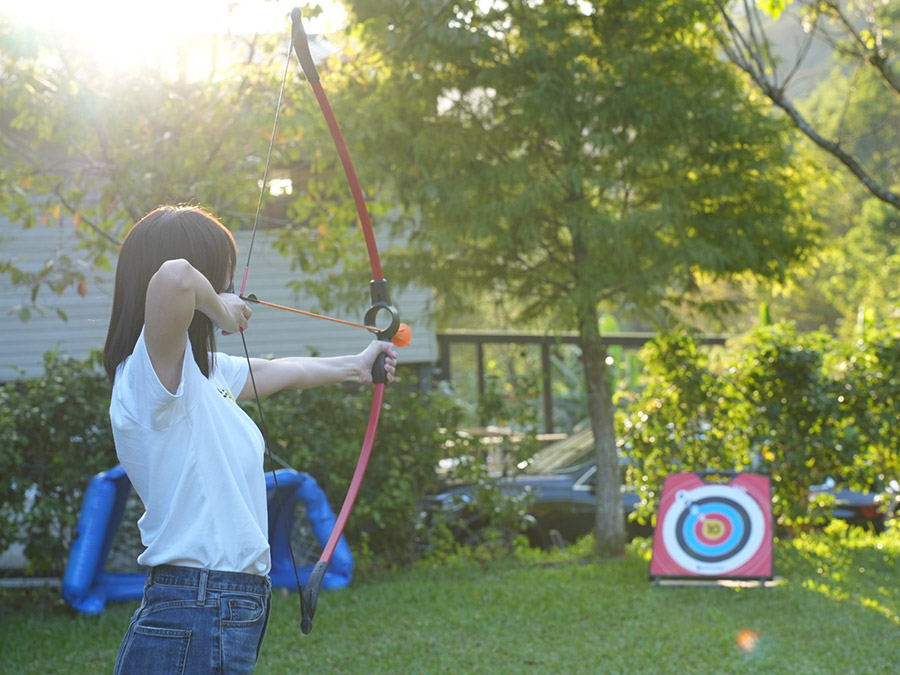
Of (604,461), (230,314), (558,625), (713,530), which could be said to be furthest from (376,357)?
(604,461)

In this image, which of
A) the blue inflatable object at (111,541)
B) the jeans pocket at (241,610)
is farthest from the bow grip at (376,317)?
the blue inflatable object at (111,541)

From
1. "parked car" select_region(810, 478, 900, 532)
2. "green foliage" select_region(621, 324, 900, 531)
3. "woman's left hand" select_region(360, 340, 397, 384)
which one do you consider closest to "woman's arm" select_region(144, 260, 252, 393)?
"woman's left hand" select_region(360, 340, 397, 384)

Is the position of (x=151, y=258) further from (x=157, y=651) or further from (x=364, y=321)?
(x=364, y=321)

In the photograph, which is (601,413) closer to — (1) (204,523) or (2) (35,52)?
(2) (35,52)

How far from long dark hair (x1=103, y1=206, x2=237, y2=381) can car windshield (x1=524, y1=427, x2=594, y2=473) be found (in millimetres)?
5488

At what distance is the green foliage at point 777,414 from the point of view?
220 inches

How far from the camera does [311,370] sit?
7.15 ft

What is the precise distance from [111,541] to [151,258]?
355 centimetres

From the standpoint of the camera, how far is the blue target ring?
498 centimetres

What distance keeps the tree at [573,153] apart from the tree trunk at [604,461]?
47 centimetres

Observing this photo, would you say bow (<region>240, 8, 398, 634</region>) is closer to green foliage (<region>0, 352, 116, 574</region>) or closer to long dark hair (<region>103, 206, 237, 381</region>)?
long dark hair (<region>103, 206, 237, 381</region>)

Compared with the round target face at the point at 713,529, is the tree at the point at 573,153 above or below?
above

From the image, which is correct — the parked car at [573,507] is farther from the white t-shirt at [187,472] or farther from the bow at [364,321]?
the white t-shirt at [187,472]

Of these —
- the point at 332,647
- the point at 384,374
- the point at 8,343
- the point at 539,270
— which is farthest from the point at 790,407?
the point at 8,343
